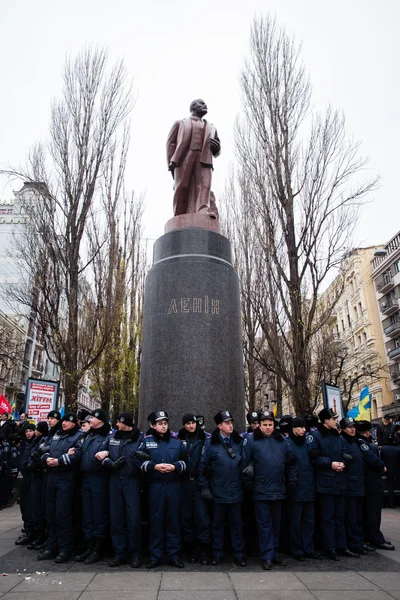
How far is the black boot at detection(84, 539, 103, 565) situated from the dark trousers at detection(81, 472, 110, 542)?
0.21 feet

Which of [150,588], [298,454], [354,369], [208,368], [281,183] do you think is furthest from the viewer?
[354,369]

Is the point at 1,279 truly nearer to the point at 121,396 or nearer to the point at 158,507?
the point at 121,396

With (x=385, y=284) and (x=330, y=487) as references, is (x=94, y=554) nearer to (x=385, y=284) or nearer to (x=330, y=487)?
(x=330, y=487)

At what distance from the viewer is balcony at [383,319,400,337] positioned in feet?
129

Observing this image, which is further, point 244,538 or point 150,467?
point 244,538

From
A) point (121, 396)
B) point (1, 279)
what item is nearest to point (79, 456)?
point (121, 396)

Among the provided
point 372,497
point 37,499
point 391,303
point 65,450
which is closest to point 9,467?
point 37,499

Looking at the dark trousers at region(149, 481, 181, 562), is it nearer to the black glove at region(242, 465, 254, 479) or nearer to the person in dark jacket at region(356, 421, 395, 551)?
the black glove at region(242, 465, 254, 479)

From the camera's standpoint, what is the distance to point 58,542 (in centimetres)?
521

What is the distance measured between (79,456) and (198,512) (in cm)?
159

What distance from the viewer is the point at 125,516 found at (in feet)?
16.7

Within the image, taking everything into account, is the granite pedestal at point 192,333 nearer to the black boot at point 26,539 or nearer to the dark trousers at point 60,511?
the dark trousers at point 60,511

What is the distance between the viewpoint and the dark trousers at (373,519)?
19.8 ft

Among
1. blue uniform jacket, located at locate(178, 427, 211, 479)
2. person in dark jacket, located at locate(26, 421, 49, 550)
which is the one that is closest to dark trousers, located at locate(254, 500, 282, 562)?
blue uniform jacket, located at locate(178, 427, 211, 479)
